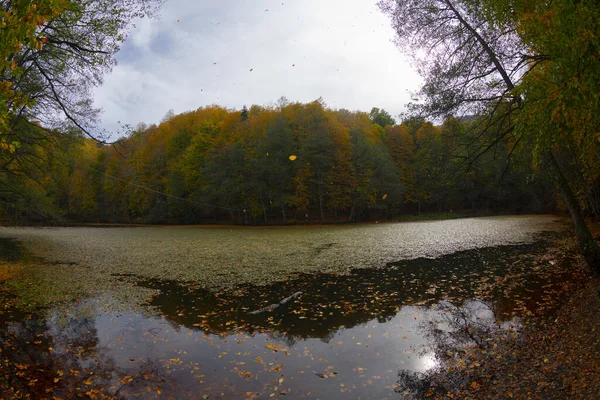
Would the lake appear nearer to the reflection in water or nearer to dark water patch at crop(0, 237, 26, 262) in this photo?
the reflection in water

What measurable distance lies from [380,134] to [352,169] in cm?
1538

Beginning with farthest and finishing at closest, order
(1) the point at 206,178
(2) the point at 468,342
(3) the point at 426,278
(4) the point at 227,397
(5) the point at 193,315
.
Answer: (1) the point at 206,178, (3) the point at 426,278, (5) the point at 193,315, (2) the point at 468,342, (4) the point at 227,397

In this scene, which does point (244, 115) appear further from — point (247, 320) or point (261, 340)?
point (261, 340)

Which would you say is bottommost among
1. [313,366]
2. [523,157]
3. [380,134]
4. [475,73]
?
[313,366]

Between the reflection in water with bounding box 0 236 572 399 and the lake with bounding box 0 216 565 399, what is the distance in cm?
3

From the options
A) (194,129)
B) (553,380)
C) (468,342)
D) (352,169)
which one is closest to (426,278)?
(468,342)

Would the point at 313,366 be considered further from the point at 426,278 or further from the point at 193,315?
the point at 426,278

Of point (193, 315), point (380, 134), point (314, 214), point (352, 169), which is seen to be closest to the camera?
point (193, 315)

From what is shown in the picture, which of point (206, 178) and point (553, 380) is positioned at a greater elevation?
point (206, 178)

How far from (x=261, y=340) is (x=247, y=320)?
119 centimetres

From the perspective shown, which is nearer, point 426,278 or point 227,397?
point 227,397

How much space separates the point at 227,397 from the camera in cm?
442

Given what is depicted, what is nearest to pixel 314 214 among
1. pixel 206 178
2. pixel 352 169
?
pixel 352 169

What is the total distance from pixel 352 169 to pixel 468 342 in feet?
126
